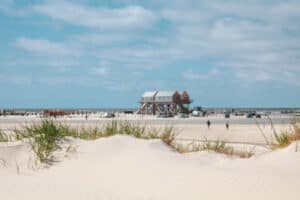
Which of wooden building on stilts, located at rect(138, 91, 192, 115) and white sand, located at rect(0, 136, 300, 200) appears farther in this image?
wooden building on stilts, located at rect(138, 91, 192, 115)

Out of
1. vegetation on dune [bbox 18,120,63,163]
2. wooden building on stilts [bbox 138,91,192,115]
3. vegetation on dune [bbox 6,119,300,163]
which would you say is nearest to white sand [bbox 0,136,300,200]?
vegetation on dune [bbox 18,120,63,163]

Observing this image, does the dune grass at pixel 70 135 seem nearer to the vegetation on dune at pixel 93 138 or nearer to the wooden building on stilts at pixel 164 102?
the vegetation on dune at pixel 93 138

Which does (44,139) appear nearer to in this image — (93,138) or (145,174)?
(93,138)

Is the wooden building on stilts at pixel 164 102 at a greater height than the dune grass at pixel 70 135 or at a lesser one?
greater

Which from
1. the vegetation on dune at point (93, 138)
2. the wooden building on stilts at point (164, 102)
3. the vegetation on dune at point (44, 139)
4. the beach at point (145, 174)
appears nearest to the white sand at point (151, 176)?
the beach at point (145, 174)

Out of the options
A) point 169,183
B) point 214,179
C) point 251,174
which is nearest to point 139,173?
point 169,183

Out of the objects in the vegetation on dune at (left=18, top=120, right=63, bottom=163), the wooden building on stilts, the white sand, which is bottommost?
the white sand

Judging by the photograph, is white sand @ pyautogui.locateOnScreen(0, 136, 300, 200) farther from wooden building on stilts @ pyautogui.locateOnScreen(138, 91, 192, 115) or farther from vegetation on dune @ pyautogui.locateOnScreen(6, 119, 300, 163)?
wooden building on stilts @ pyautogui.locateOnScreen(138, 91, 192, 115)

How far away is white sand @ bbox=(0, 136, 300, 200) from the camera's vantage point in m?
5.16

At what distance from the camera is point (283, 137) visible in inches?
302

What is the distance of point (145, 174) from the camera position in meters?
5.94

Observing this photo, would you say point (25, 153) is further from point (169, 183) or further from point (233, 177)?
point (233, 177)

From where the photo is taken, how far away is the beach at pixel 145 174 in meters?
5.18

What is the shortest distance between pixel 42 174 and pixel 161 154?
1844 mm
